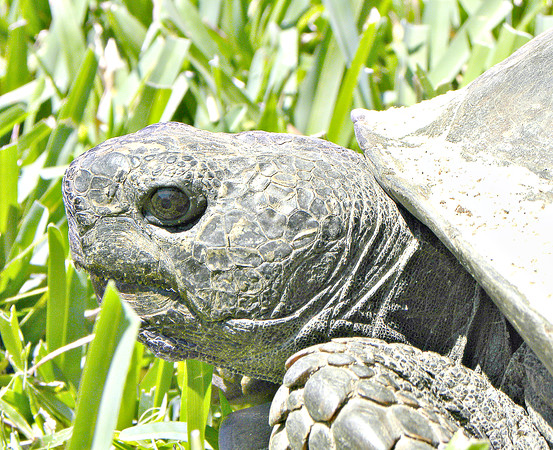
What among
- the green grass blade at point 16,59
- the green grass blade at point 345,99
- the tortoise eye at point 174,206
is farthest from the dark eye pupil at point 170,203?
the green grass blade at point 16,59

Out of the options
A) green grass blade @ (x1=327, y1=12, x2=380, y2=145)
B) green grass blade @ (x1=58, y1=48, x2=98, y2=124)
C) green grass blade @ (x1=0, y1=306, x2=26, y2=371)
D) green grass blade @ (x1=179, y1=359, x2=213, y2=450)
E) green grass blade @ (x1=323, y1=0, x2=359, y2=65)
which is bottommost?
green grass blade @ (x1=0, y1=306, x2=26, y2=371)

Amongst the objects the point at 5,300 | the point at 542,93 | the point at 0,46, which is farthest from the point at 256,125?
the point at 0,46

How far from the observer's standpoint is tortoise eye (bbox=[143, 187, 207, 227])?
121cm

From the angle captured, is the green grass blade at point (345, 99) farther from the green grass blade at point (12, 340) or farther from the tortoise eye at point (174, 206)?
the green grass blade at point (12, 340)

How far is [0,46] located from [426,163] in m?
2.41

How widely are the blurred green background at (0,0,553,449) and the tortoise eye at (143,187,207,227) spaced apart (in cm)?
40

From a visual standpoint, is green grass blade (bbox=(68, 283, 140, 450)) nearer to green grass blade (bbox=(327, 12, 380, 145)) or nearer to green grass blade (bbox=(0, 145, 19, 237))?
green grass blade (bbox=(0, 145, 19, 237))

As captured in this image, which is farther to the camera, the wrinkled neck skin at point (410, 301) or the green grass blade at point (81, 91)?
the green grass blade at point (81, 91)

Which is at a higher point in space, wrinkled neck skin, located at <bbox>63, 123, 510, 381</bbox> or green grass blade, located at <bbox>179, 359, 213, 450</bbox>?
wrinkled neck skin, located at <bbox>63, 123, 510, 381</bbox>

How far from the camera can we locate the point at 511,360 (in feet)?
4.14

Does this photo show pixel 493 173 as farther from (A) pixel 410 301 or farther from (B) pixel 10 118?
(B) pixel 10 118

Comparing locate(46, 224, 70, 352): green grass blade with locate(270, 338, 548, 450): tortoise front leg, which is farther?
locate(46, 224, 70, 352): green grass blade

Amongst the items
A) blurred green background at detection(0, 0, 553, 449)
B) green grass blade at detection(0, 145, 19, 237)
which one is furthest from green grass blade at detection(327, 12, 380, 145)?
green grass blade at detection(0, 145, 19, 237)

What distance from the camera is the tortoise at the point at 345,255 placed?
1.13 metres
